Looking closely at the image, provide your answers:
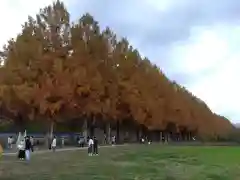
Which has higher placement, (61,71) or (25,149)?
(61,71)

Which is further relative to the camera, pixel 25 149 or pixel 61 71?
pixel 61 71

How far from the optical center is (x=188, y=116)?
96375mm

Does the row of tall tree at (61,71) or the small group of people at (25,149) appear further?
the row of tall tree at (61,71)

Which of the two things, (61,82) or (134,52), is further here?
(134,52)

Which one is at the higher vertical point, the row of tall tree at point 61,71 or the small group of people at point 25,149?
the row of tall tree at point 61,71

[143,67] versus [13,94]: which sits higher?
[143,67]

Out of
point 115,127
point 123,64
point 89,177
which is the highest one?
point 123,64

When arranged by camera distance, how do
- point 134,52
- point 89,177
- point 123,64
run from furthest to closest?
1. point 134,52
2. point 123,64
3. point 89,177

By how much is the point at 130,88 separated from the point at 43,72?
16560mm

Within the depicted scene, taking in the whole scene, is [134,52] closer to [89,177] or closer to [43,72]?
[43,72]

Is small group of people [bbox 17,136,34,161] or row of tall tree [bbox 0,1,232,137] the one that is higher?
row of tall tree [bbox 0,1,232,137]

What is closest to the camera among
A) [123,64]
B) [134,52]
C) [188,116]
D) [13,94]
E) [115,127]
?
[13,94]

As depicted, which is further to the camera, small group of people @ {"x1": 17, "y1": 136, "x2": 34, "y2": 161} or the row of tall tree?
the row of tall tree

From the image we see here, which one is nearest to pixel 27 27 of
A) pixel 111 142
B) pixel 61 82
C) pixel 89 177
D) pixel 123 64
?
pixel 61 82
